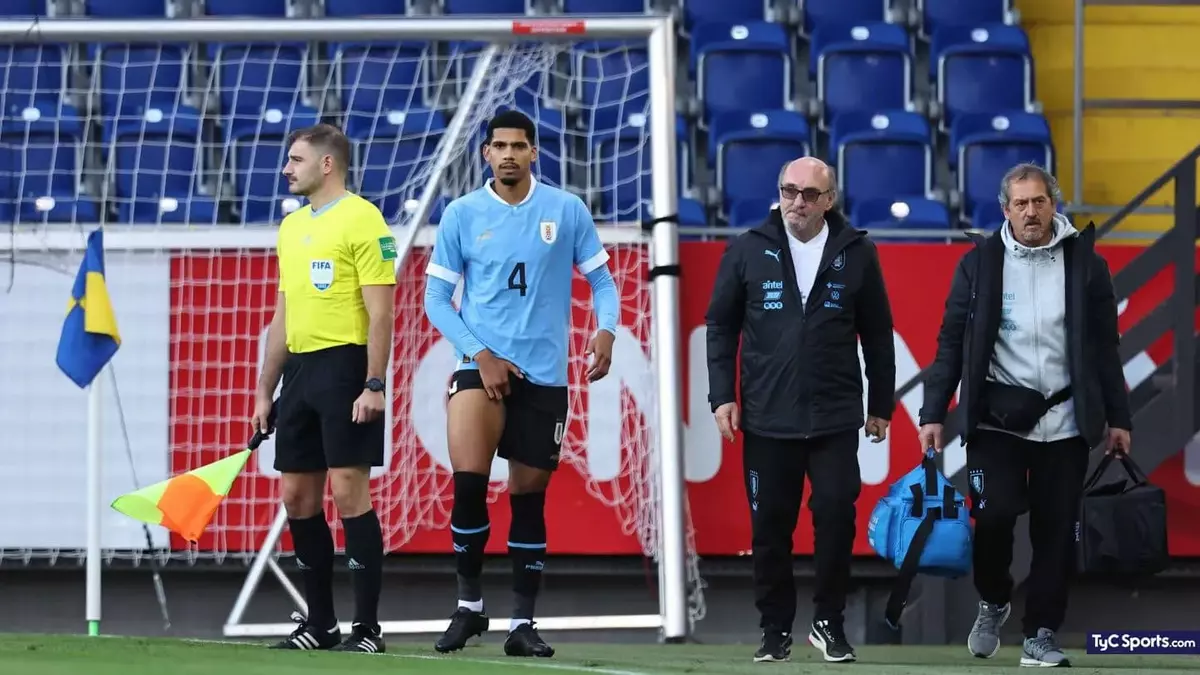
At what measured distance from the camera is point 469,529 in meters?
6.41

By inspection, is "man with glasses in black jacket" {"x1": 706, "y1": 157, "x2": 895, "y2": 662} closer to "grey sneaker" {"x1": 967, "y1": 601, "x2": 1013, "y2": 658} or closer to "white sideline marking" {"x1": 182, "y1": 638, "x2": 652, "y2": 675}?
"grey sneaker" {"x1": 967, "y1": 601, "x2": 1013, "y2": 658}

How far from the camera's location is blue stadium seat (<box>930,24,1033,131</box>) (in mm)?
11398

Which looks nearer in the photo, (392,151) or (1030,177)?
(1030,177)

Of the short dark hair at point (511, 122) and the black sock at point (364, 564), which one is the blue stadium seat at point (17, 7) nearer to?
the short dark hair at point (511, 122)

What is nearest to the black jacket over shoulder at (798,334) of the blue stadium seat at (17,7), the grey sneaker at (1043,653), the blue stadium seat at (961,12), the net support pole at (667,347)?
the grey sneaker at (1043,653)

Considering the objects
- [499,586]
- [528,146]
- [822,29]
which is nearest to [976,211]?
[822,29]

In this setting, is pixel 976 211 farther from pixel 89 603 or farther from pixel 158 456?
pixel 89 603

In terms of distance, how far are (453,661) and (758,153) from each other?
5.74 m

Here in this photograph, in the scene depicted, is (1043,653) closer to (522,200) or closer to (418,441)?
(522,200)

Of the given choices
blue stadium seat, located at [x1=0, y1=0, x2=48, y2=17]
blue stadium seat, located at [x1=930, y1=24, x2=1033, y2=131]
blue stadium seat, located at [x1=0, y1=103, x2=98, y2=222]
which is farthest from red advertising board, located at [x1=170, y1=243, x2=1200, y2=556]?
blue stadium seat, located at [x1=0, y1=0, x2=48, y2=17]

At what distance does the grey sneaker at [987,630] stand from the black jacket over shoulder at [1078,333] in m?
0.74

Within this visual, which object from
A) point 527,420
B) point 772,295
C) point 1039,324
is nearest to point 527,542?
point 527,420

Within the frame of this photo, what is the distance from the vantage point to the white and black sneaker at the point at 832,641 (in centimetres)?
639

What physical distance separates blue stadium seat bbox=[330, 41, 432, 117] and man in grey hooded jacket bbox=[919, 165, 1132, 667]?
15.0 feet
